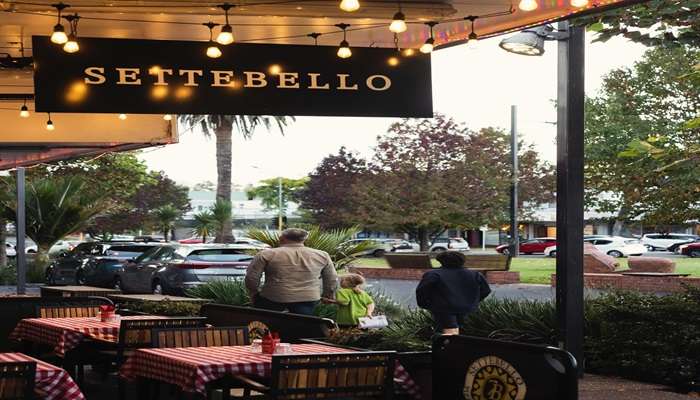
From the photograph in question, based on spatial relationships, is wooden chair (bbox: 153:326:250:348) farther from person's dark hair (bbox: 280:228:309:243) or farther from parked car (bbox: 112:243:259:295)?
parked car (bbox: 112:243:259:295)

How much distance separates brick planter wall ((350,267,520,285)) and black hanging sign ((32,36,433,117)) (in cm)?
2204

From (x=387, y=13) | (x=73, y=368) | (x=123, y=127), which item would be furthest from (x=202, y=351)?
(x=123, y=127)

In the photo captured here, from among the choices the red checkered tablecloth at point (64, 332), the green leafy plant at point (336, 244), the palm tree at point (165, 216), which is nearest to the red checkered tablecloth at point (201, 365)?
the red checkered tablecloth at point (64, 332)

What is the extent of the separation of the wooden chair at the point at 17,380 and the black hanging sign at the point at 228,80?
461 cm

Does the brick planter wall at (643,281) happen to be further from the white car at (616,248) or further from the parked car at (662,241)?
the parked car at (662,241)

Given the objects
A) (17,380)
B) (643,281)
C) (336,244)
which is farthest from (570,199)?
(643,281)

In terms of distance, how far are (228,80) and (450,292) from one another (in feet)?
10.8

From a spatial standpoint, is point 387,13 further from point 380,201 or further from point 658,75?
point 380,201

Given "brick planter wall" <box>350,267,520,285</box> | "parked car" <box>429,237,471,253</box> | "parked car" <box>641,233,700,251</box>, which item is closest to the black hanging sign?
"brick planter wall" <box>350,267,520,285</box>

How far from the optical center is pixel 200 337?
8.85 meters

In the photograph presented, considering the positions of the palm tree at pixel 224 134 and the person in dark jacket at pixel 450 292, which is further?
the palm tree at pixel 224 134

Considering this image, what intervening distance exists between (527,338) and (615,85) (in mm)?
28144

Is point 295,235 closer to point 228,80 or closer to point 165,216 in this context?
point 228,80

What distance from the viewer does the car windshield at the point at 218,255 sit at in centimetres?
2456
